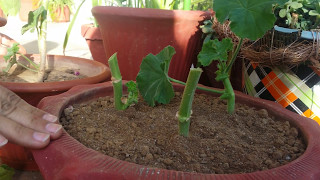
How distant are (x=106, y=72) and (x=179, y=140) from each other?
673 millimetres

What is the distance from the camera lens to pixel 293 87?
3.20ft

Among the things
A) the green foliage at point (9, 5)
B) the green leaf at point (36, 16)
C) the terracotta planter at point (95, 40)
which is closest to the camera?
the green leaf at point (36, 16)

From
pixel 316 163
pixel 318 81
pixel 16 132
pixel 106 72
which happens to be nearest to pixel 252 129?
pixel 316 163

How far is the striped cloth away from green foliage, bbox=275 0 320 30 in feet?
0.45

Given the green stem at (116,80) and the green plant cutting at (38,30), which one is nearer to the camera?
the green stem at (116,80)

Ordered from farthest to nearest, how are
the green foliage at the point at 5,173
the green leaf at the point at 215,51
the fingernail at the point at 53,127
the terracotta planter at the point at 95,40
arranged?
the terracotta planter at the point at 95,40
the green foliage at the point at 5,173
the green leaf at the point at 215,51
the fingernail at the point at 53,127

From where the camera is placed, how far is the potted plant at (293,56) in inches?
34.9

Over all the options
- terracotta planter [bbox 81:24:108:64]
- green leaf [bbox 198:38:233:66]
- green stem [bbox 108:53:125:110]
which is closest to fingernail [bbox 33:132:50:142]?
green stem [bbox 108:53:125:110]

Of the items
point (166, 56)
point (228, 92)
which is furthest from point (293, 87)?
point (166, 56)

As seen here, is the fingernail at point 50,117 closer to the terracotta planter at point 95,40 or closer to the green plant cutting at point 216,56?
the green plant cutting at point 216,56

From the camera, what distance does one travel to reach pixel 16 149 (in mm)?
1015

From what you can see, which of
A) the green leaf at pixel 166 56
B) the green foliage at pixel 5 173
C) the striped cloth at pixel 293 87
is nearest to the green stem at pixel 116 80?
the green leaf at pixel 166 56

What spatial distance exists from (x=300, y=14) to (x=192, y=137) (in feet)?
2.01

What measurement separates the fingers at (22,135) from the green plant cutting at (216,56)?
259 mm
